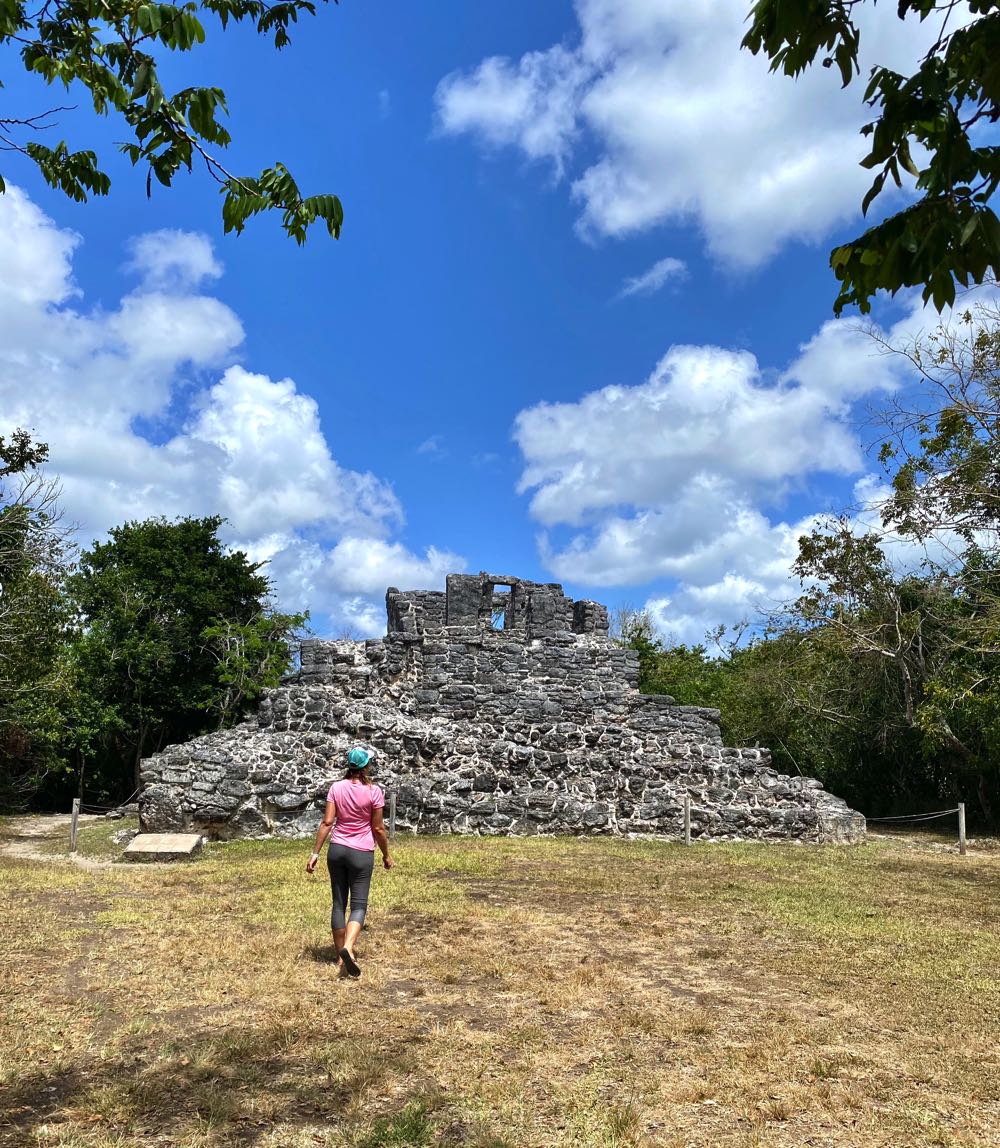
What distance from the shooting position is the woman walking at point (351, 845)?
5254mm

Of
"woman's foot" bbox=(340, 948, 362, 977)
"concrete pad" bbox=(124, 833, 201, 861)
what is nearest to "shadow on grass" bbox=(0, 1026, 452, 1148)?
"woman's foot" bbox=(340, 948, 362, 977)

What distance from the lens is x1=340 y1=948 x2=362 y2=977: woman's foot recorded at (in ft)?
16.4

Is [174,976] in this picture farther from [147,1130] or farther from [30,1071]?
[147,1130]

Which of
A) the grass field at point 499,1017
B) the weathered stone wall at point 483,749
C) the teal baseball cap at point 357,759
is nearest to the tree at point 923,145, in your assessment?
the grass field at point 499,1017

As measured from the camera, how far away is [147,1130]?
3.03m

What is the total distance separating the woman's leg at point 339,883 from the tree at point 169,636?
17037mm

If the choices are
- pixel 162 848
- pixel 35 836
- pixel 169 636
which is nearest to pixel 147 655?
pixel 169 636

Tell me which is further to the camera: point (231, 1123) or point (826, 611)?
point (826, 611)

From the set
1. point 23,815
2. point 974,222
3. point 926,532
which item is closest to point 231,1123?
point 974,222

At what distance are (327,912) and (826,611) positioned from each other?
1427cm

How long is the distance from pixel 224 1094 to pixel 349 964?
5.73 feet

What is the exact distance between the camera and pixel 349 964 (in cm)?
504

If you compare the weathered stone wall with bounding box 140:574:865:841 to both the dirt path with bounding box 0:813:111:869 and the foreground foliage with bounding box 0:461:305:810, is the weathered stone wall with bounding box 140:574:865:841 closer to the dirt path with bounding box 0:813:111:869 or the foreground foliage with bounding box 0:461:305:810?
the dirt path with bounding box 0:813:111:869

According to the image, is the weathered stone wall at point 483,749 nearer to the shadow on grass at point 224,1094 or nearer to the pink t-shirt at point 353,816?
the pink t-shirt at point 353,816
